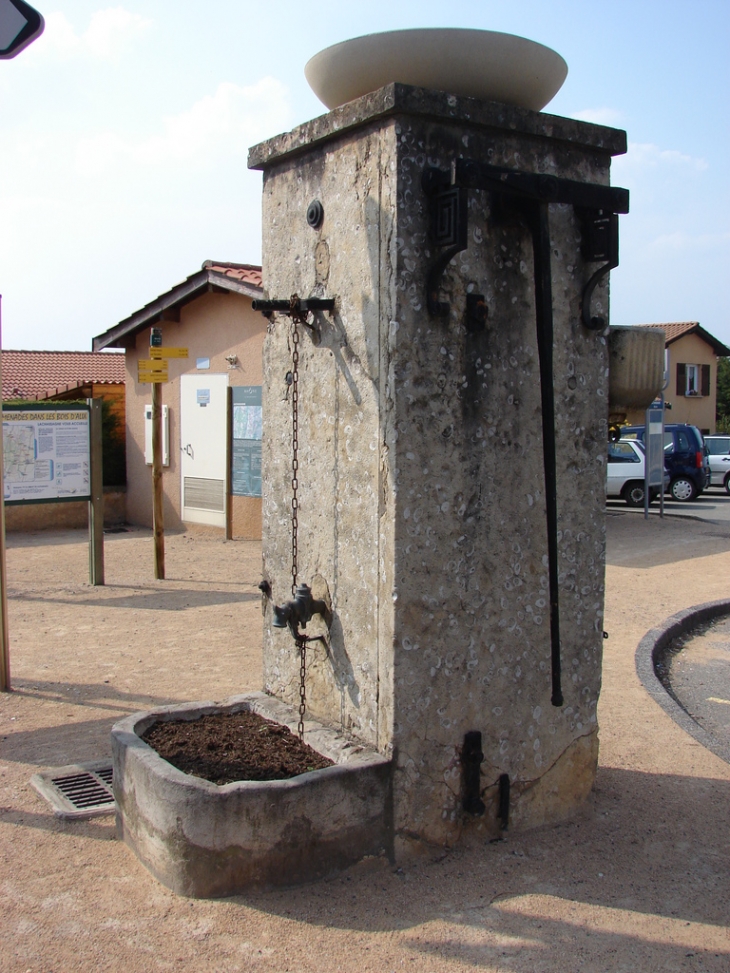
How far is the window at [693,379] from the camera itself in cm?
3612

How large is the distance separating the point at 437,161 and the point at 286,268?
900 mm

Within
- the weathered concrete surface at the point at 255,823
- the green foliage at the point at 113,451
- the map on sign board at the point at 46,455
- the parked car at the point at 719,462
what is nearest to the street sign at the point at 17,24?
the weathered concrete surface at the point at 255,823

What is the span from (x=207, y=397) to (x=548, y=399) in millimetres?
9914

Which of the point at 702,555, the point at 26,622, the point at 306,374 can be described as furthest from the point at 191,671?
the point at 702,555

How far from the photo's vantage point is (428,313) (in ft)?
10.8

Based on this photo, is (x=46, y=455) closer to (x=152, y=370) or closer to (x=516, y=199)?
(x=152, y=370)

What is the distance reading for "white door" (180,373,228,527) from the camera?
12.8 meters

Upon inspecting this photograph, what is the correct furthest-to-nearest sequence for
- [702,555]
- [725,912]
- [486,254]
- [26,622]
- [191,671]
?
[702,555]
[26,622]
[191,671]
[486,254]
[725,912]

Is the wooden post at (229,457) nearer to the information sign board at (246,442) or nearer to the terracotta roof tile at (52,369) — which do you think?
the information sign board at (246,442)

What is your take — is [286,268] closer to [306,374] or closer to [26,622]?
[306,374]

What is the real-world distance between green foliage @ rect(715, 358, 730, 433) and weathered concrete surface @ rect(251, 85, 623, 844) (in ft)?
139

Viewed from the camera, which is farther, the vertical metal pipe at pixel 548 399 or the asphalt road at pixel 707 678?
the asphalt road at pixel 707 678

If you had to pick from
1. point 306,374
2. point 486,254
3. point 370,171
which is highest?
point 370,171

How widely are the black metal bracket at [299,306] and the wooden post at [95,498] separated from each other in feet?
19.8
